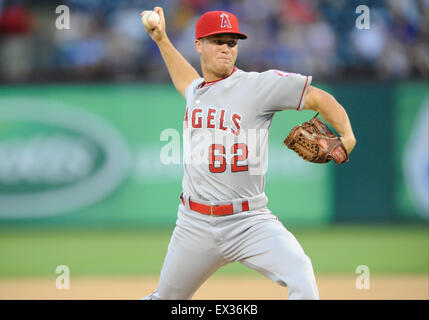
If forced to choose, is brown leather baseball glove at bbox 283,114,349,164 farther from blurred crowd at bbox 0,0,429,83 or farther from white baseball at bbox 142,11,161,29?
blurred crowd at bbox 0,0,429,83

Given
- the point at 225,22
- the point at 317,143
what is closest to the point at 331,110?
the point at 317,143

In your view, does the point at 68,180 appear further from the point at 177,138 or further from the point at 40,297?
the point at 40,297

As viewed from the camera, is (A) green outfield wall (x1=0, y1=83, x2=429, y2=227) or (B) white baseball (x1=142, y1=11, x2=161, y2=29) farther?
(A) green outfield wall (x1=0, y1=83, x2=429, y2=227)

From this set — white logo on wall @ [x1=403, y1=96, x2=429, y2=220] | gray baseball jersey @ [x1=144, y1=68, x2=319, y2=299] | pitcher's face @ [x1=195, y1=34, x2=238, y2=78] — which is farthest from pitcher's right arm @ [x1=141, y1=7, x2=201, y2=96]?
white logo on wall @ [x1=403, y1=96, x2=429, y2=220]

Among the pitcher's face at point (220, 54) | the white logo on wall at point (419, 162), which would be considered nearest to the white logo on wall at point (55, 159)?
the white logo on wall at point (419, 162)

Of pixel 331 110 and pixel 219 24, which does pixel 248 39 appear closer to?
pixel 219 24

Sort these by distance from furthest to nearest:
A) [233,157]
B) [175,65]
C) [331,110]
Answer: [175,65]
[233,157]
[331,110]

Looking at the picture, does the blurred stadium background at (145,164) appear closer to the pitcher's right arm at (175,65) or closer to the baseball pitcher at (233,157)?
the pitcher's right arm at (175,65)
